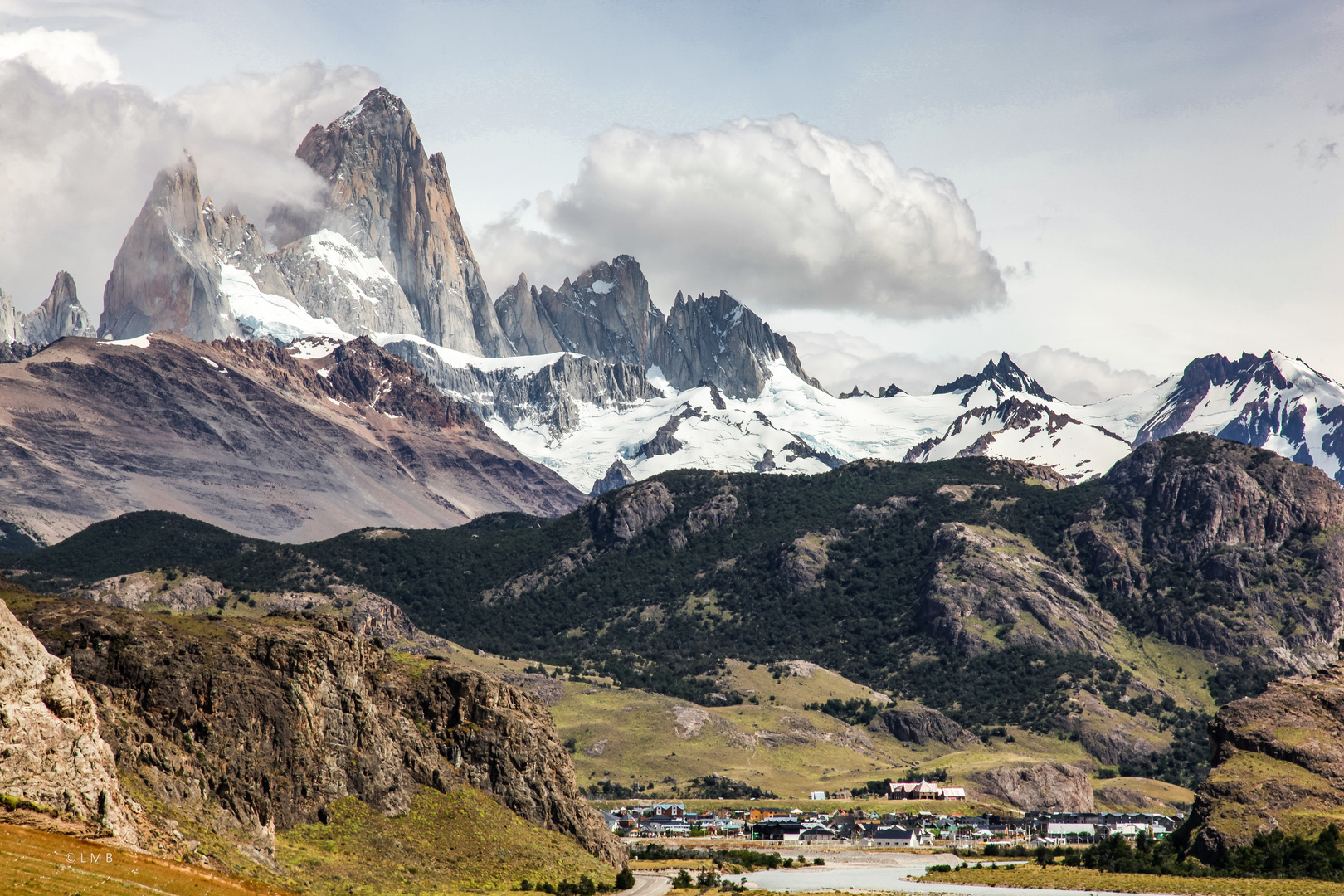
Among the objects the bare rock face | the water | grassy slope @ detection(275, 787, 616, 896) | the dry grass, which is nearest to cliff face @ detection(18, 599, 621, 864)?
grassy slope @ detection(275, 787, 616, 896)

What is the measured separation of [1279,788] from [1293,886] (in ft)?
78.7

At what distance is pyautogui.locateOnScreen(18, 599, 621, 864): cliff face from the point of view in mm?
102500

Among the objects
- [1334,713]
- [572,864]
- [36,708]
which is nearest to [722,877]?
[572,864]

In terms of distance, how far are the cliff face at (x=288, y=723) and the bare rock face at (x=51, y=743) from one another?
1023 cm

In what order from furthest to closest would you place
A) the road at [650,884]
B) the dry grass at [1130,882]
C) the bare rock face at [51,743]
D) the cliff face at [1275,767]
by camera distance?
1. the cliff face at [1275,767]
2. the road at [650,884]
3. the dry grass at [1130,882]
4. the bare rock face at [51,743]

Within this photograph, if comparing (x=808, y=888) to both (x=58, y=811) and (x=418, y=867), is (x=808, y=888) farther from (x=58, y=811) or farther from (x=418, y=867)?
(x=58, y=811)

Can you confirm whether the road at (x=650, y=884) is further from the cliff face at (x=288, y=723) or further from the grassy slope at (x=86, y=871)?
the grassy slope at (x=86, y=871)

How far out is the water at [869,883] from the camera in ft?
509

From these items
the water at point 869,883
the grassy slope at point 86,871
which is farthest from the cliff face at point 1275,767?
the grassy slope at point 86,871

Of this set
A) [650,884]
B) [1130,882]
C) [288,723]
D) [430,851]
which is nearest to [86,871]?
A: [288,723]

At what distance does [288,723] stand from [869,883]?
86.8 metres

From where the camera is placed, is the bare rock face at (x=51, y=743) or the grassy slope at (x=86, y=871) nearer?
the grassy slope at (x=86, y=871)

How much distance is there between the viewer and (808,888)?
162 meters

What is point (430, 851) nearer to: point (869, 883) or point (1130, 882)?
point (869, 883)
